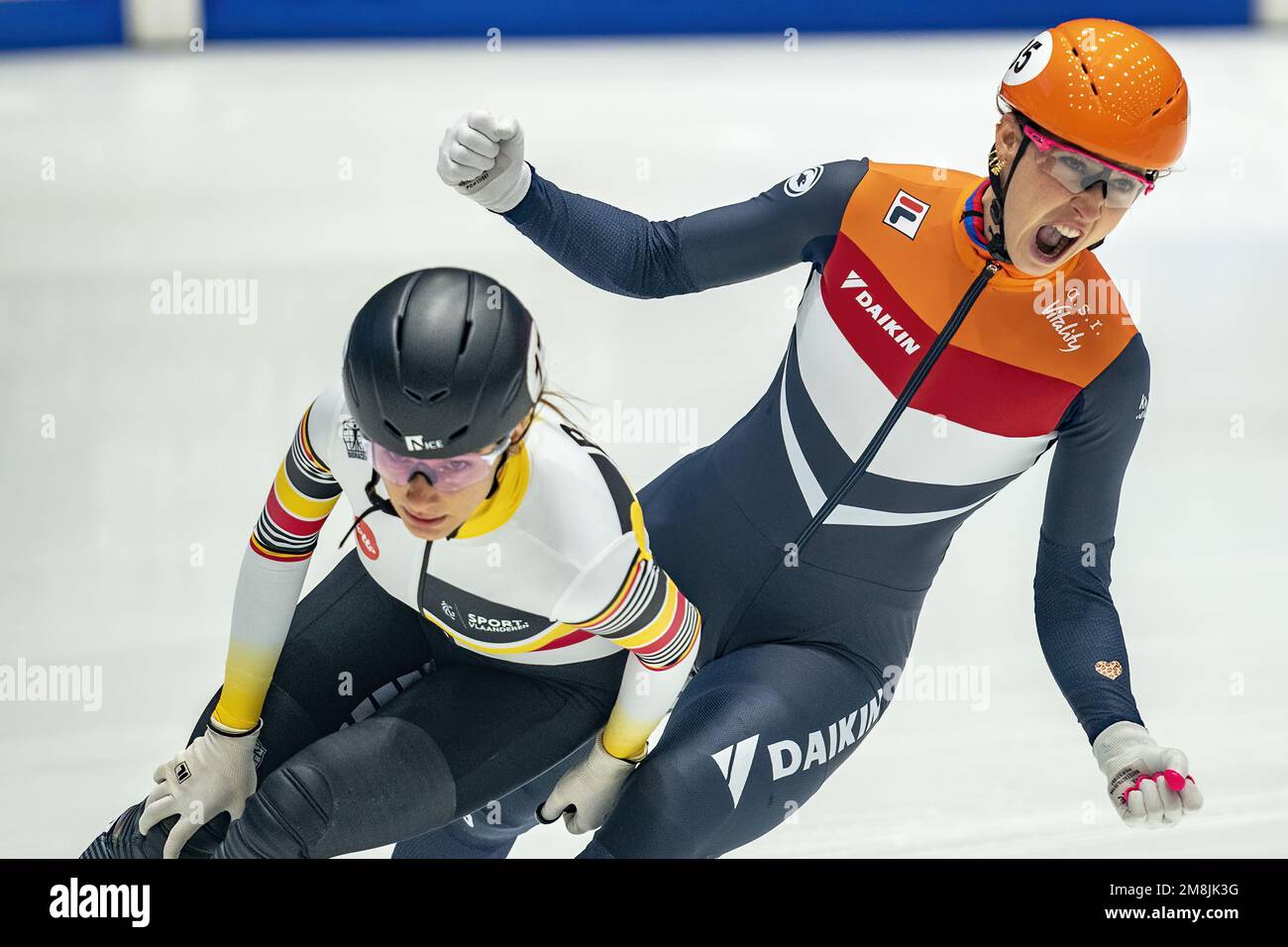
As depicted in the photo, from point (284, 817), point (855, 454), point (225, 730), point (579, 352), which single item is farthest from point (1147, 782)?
point (579, 352)

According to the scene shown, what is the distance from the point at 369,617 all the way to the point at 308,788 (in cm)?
37

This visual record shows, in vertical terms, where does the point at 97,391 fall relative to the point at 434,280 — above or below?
below

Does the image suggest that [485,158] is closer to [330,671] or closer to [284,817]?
[330,671]

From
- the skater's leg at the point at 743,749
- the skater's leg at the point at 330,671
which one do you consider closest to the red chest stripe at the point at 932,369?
the skater's leg at the point at 743,749

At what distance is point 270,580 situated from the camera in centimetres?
234

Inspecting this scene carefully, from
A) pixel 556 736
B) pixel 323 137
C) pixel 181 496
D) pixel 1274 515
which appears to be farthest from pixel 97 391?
pixel 1274 515

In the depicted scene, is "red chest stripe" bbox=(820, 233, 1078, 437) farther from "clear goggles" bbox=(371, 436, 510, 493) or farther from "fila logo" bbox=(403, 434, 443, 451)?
"fila logo" bbox=(403, 434, 443, 451)

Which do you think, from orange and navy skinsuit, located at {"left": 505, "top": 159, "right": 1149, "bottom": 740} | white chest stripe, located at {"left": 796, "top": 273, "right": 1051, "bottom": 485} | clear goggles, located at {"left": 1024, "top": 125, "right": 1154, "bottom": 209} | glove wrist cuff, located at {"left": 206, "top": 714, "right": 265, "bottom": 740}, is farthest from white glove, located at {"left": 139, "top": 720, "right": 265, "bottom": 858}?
clear goggles, located at {"left": 1024, "top": 125, "right": 1154, "bottom": 209}

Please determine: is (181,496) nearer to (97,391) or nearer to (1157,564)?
(97,391)

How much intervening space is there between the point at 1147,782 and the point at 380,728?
1.09 m

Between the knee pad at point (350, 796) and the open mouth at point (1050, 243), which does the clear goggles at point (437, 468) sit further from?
the open mouth at point (1050, 243)

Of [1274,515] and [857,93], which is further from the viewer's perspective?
[857,93]

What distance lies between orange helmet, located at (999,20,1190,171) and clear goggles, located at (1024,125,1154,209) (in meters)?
0.02

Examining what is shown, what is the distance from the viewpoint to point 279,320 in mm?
4480
